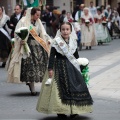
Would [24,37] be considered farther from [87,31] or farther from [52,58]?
[87,31]

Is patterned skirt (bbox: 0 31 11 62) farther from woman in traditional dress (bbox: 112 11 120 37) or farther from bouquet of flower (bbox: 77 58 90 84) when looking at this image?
woman in traditional dress (bbox: 112 11 120 37)

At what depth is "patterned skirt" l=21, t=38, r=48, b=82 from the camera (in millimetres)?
11008

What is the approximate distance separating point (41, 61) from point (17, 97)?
0.78m

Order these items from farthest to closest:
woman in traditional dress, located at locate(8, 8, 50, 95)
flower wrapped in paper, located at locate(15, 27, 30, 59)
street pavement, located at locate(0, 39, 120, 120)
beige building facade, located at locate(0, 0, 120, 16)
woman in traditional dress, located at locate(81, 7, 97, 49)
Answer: beige building facade, located at locate(0, 0, 120, 16) < woman in traditional dress, located at locate(81, 7, 97, 49) < woman in traditional dress, located at locate(8, 8, 50, 95) < flower wrapped in paper, located at locate(15, 27, 30, 59) < street pavement, located at locate(0, 39, 120, 120)

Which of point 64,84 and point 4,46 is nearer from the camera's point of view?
point 64,84

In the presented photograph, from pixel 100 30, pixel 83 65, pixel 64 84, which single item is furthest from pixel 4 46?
pixel 100 30

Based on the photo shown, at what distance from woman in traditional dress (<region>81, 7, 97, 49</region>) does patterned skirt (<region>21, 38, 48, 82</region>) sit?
12.3 meters

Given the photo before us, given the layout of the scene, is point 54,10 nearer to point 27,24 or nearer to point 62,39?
point 27,24

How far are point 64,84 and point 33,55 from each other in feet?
9.12

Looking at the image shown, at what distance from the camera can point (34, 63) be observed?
36.2ft

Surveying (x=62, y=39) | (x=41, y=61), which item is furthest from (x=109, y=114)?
(x=41, y=61)

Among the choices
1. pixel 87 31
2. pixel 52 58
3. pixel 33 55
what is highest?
pixel 52 58

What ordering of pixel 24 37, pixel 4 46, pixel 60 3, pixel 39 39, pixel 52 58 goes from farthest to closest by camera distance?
pixel 60 3
pixel 4 46
pixel 39 39
pixel 24 37
pixel 52 58

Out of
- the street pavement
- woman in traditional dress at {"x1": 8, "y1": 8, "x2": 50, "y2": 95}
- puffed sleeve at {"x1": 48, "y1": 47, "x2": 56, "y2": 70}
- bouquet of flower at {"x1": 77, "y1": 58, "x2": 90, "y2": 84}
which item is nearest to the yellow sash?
woman in traditional dress at {"x1": 8, "y1": 8, "x2": 50, "y2": 95}
